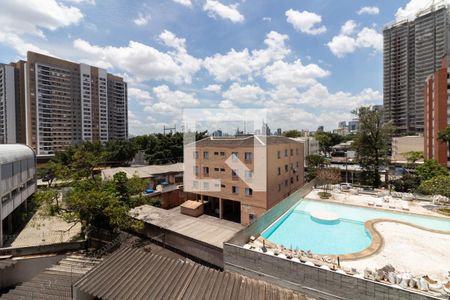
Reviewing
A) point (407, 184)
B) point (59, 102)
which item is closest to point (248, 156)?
point (407, 184)

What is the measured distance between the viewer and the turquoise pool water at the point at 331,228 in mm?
9953

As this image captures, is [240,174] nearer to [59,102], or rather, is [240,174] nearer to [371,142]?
[371,142]

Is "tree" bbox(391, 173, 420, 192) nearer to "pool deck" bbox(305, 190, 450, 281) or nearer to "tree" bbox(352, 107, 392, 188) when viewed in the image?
"tree" bbox(352, 107, 392, 188)

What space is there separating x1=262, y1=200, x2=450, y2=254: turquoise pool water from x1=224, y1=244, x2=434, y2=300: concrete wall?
236cm

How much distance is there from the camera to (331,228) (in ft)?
39.5

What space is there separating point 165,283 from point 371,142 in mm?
25165

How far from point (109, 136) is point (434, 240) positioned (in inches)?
3013

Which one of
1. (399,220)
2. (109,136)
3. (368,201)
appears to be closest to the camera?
(399,220)

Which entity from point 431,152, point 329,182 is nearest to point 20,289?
point 329,182

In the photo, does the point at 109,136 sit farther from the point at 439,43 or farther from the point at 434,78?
the point at 439,43

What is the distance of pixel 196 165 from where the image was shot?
22.4 meters

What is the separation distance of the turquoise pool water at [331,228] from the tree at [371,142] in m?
11.9

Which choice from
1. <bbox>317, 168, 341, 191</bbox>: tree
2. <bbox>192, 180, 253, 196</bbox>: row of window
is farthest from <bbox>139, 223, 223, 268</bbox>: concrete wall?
Result: <bbox>317, 168, 341, 191</bbox>: tree

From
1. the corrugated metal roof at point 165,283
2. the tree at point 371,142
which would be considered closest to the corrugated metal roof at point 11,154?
the corrugated metal roof at point 165,283
